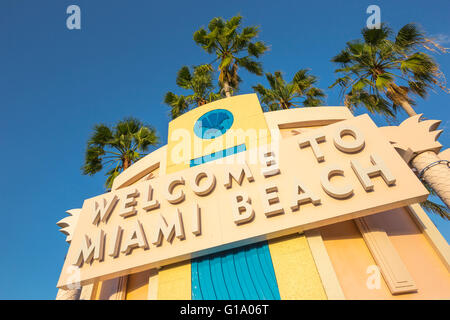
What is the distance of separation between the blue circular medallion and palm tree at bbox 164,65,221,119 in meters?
4.63

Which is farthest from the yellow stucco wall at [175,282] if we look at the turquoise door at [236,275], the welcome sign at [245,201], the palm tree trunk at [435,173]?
the palm tree trunk at [435,173]

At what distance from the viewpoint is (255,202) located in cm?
510

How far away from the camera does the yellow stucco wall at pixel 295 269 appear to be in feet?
14.1

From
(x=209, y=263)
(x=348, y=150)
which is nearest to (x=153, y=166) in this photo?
(x=209, y=263)

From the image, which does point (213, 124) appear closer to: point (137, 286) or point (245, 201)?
point (245, 201)

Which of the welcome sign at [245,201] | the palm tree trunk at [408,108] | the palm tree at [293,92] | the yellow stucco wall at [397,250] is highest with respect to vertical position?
the palm tree at [293,92]

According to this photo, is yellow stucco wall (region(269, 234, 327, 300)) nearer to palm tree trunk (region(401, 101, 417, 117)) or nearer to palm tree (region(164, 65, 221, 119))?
palm tree trunk (region(401, 101, 417, 117))

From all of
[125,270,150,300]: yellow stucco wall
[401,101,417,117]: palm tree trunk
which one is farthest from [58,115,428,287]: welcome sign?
[401,101,417,117]: palm tree trunk

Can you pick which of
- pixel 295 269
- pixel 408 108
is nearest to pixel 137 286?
pixel 295 269

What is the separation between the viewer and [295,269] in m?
4.60

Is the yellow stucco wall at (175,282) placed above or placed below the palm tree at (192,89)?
below

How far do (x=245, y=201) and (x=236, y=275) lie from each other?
1545 mm

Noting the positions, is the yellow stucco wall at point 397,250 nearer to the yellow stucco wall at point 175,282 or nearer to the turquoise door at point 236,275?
the turquoise door at point 236,275

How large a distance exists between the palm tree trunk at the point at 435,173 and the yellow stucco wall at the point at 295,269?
11.0 feet
